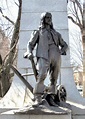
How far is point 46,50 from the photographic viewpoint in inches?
287

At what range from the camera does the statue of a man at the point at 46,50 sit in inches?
279

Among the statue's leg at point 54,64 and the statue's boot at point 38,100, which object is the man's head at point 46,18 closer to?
the statue's leg at point 54,64

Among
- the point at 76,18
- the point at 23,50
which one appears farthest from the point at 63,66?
the point at 76,18

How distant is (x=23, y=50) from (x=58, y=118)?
3354mm

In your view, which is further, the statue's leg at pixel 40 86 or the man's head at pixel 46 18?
the man's head at pixel 46 18

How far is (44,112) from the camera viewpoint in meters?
6.82

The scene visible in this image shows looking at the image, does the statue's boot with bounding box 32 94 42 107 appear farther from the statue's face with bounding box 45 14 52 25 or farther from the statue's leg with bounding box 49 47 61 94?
the statue's face with bounding box 45 14 52 25

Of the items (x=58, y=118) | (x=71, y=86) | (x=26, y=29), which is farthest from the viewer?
(x=26, y=29)

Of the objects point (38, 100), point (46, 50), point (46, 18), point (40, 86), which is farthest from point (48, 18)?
point (38, 100)

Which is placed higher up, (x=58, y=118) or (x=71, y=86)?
(x=71, y=86)

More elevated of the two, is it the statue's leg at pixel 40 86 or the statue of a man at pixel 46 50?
the statue of a man at pixel 46 50

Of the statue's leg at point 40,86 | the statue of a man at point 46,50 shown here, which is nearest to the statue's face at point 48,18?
the statue of a man at point 46,50

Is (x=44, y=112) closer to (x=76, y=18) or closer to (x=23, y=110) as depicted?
(x=23, y=110)

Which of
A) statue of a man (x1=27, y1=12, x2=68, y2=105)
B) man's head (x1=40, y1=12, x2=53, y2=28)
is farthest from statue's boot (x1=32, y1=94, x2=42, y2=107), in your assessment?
man's head (x1=40, y1=12, x2=53, y2=28)
